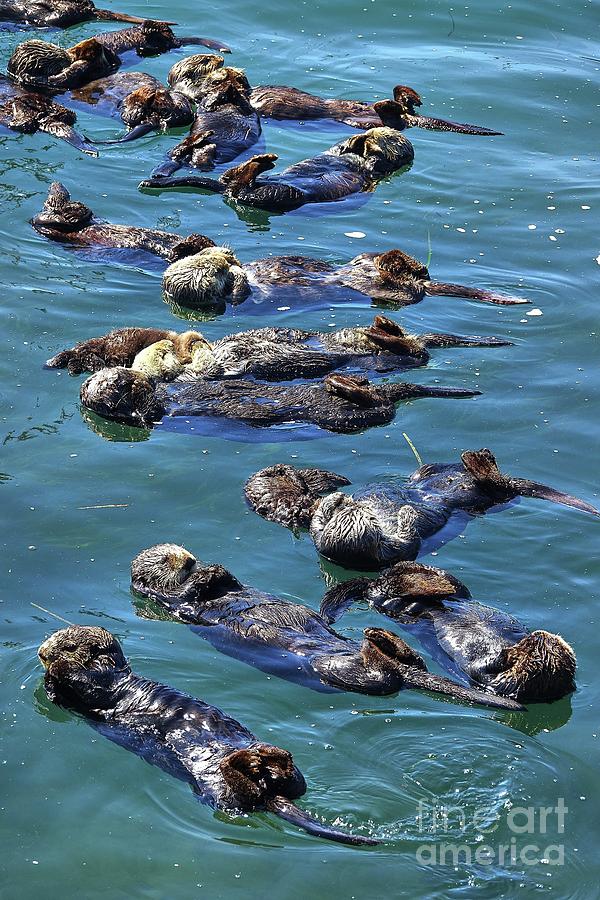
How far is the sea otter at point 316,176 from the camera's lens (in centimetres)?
1126

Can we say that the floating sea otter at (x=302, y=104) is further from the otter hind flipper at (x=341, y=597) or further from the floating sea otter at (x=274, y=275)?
the otter hind flipper at (x=341, y=597)

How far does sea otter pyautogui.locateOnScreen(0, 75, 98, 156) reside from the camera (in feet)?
39.9

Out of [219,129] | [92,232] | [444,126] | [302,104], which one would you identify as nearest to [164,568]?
[92,232]

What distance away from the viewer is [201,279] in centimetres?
957

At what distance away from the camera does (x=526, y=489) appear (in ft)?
25.2

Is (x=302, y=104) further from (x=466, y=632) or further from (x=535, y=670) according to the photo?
(x=535, y=670)

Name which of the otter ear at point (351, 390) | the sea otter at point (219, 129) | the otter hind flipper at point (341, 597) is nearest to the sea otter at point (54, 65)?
the sea otter at point (219, 129)

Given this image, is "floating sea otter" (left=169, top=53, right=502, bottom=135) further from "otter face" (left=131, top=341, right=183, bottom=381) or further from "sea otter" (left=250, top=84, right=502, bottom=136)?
"otter face" (left=131, top=341, right=183, bottom=381)

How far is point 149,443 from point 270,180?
4.00 metres

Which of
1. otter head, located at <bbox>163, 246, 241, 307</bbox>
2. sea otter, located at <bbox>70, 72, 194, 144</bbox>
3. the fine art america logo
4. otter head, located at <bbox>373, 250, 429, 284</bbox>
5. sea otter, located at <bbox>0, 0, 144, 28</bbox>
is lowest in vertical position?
the fine art america logo

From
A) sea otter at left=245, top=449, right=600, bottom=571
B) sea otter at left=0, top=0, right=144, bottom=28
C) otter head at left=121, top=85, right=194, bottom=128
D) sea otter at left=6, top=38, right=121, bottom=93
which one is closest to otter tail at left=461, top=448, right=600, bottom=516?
sea otter at left=245, top=449, right=600, bottom=571

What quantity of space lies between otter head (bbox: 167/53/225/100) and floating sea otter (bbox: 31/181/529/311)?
10.6 feet

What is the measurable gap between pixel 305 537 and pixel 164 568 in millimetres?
992

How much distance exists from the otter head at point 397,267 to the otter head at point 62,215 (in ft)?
8.32
